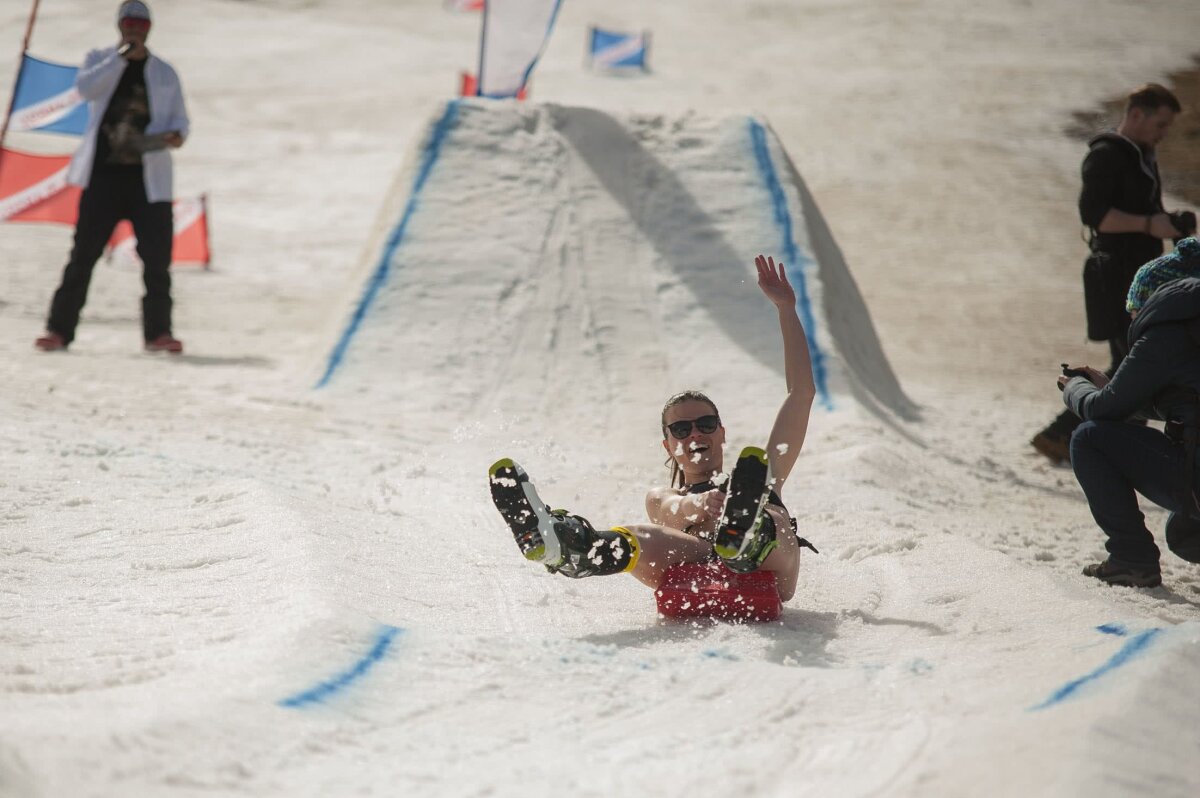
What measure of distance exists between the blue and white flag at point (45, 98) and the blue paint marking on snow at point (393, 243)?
2.66m

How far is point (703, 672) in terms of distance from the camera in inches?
98.7

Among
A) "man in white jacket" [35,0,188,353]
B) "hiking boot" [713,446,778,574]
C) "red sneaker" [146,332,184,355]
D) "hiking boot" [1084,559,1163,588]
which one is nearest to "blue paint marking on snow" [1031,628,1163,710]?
"hiking boot" [713,446,778,574]

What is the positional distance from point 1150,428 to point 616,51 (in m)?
14.1

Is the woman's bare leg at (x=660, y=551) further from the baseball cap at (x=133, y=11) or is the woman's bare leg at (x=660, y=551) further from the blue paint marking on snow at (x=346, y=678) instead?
the baseball cap at (x=133, y=11)

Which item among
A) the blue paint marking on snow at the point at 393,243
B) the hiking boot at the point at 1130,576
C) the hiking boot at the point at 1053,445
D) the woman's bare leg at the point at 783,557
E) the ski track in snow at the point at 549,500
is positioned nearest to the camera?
the ski track in snow at the point at 549,500

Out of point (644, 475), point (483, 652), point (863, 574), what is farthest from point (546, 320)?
point (483, 652)

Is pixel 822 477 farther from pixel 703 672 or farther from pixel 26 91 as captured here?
pixel 26 91

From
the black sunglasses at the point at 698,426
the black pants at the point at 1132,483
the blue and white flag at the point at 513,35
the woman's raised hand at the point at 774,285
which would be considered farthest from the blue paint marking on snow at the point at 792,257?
the black sunglasses at the point at 698,426

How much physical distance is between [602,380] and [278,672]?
342cm

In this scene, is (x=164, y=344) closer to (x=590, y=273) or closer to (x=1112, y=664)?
(x=590, y=273)

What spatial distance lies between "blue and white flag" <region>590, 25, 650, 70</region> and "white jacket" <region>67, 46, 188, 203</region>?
10925 mm

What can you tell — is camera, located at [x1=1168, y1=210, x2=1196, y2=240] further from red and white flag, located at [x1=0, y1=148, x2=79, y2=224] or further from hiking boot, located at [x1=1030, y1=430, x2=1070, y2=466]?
red and white flag, located at [x1=0, y1=148, x2=79, y2=224]

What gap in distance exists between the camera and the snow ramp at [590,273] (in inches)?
222

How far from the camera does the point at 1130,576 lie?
345cm
